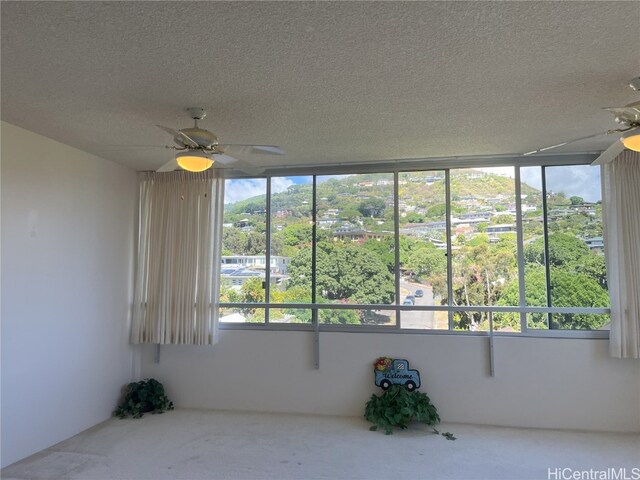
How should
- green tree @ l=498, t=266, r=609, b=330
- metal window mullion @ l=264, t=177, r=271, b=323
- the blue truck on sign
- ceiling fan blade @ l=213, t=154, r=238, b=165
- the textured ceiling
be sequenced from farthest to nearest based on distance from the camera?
1. metal window mullion @ l=264, t=177, r=271, b=323
2. the blue truck on sign
3. green tree @ l=498, t=266, r=609, b=330
4. ceiling fan blade @ l=213, t=154, r=238, b=165
5. the textured ceiling

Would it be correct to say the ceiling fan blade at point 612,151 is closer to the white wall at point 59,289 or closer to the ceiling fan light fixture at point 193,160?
the ceiling fan light fixture at point 193,160

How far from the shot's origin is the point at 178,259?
3994 mm

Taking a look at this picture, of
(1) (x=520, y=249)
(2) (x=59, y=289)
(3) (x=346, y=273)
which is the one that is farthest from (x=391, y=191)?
(2) (x=59, y=289)

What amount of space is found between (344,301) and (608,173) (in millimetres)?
2676

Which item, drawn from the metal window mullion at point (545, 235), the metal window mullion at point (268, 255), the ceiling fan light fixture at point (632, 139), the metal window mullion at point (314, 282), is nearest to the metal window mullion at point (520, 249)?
the metal window mullion at point (545, 235)

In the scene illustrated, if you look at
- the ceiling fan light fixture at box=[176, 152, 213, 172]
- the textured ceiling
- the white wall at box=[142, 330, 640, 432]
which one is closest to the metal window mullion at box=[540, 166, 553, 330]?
the white wall at box=[142, 330, 640, 432]

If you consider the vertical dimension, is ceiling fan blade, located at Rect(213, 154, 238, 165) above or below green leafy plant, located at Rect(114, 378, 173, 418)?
above

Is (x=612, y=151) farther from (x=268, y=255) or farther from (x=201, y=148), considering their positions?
(x=268, y=255)

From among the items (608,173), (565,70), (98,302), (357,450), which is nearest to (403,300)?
(357,450)

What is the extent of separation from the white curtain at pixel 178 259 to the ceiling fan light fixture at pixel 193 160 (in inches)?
57.0

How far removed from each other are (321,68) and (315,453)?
108 inches

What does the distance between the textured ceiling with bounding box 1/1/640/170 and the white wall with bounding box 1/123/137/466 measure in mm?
421

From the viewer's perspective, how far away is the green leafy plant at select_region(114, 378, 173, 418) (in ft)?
12.4

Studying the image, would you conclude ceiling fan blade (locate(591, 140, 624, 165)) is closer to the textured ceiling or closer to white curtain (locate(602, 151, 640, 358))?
the textured ceiling
